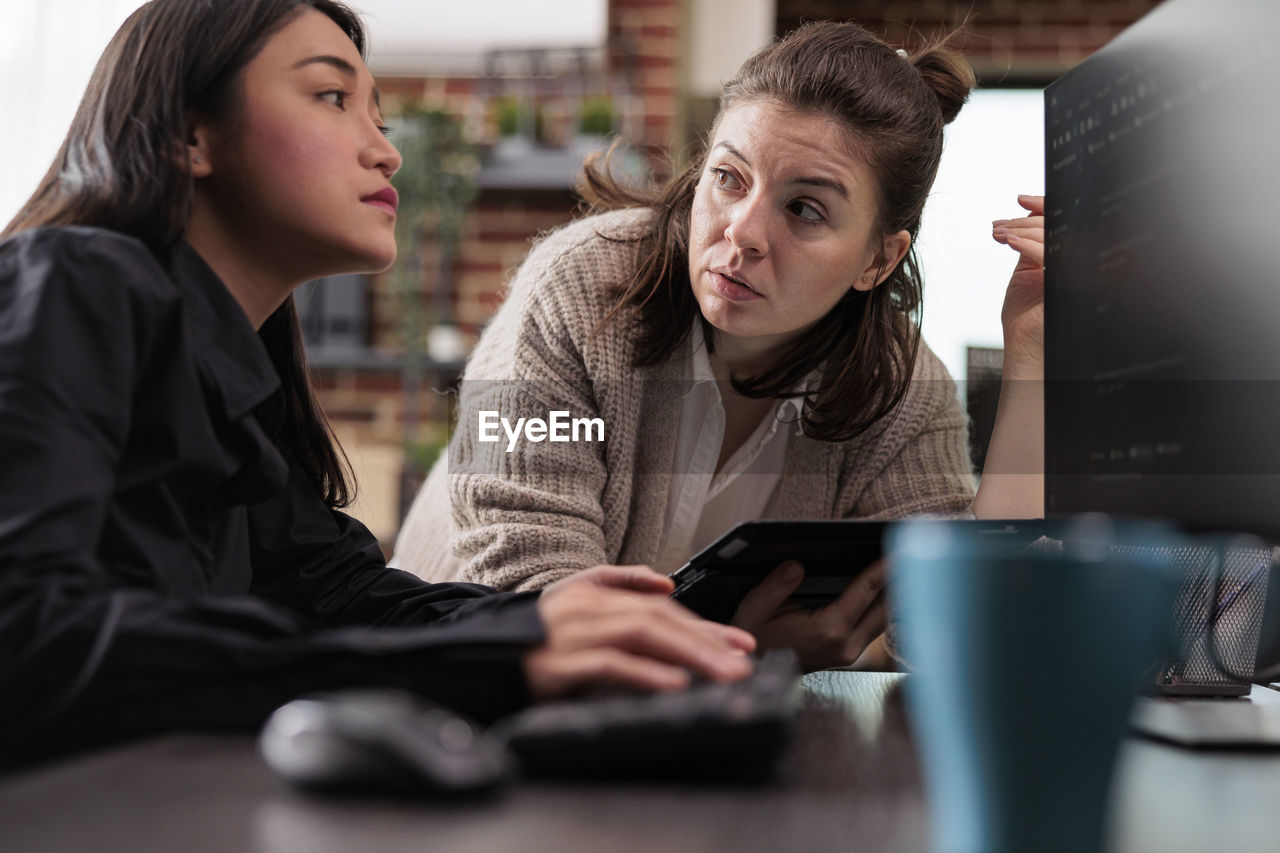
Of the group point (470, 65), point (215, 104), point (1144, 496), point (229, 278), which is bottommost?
point (1144, 496)

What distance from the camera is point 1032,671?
0.32 m

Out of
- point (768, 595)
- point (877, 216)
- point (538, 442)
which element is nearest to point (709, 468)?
point (538, 442)

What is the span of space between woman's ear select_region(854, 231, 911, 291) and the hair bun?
0.16 meters

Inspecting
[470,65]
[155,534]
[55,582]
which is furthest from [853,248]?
[470,65]

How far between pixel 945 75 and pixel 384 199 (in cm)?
79

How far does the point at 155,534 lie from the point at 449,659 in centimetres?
27

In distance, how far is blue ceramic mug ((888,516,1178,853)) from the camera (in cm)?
32

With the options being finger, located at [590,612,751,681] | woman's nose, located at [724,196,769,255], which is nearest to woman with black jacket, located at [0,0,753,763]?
finger, located at [590,612,751,681]

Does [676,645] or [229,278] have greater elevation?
[229,278]

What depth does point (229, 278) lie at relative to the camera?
2.94ft

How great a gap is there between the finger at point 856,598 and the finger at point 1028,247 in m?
0.51

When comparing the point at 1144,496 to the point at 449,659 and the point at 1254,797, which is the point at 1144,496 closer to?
the point at 1254,797

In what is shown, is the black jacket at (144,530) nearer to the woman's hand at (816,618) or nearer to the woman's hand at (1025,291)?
the woman's hand at (816,618)

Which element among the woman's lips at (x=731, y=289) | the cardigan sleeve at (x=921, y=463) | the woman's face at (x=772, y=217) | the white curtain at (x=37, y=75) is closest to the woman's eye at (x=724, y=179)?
the woman's face at (x=772, y=217)
